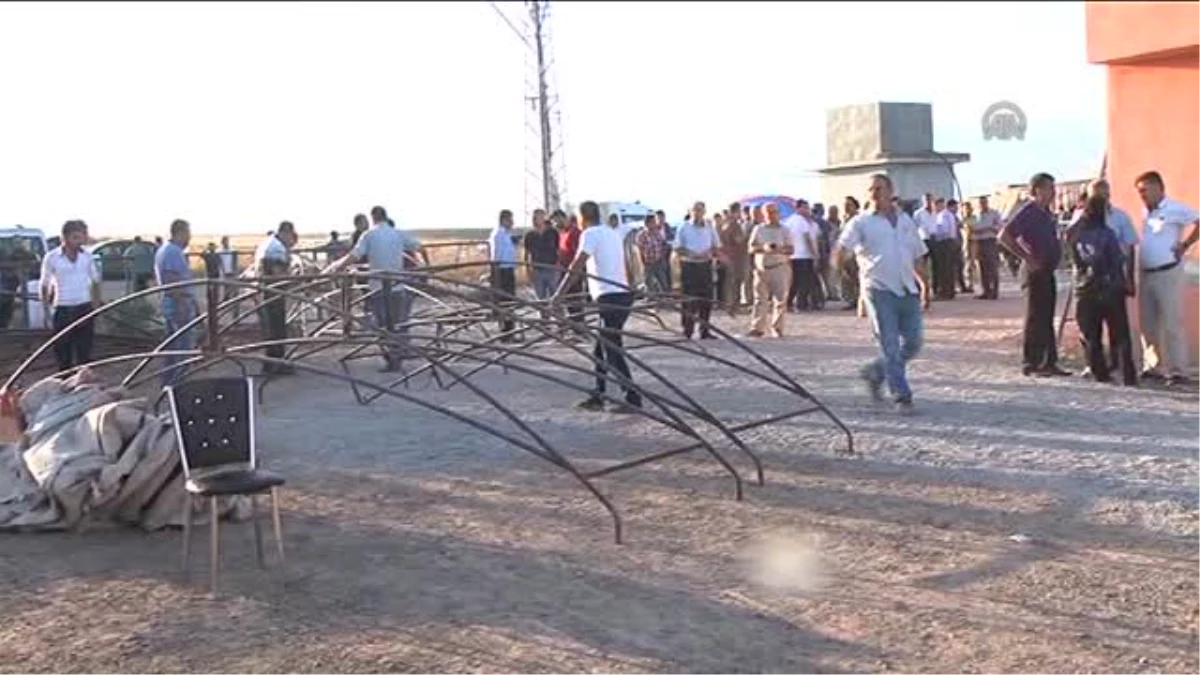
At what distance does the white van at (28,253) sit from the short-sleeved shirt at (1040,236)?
13.6 meters

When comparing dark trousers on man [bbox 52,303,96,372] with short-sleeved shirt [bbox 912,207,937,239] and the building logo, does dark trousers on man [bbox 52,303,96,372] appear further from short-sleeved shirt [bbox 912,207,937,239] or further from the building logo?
the building logo

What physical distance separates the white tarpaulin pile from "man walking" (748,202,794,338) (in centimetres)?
980

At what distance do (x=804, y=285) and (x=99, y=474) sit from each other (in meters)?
15.0

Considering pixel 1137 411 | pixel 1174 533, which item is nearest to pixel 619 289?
pixel 1137 411

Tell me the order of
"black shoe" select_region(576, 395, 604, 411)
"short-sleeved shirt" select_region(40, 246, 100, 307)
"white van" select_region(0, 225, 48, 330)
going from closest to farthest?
"black shoe" select_region(576, 395, 604, 411)
"short-sleeved shirt" select_region(40, 246, 100, 307)
"white van" select_region(0, 225, 48, 330)

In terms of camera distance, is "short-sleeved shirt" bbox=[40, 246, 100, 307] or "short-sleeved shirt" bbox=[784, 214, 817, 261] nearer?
"short-sleeved shirt" bbox=[40, 246, 100, 307]

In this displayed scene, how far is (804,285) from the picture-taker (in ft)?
68.7

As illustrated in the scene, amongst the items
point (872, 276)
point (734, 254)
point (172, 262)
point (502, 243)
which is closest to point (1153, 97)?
point (872, 276)

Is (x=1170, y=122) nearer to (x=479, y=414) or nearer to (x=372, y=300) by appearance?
(x=479, y=414)

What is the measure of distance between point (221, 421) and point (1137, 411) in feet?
22.2

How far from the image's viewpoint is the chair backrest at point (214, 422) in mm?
6582

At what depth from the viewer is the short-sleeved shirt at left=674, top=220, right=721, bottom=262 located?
16984 mm

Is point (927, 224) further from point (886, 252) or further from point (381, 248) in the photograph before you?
point (886, 252)

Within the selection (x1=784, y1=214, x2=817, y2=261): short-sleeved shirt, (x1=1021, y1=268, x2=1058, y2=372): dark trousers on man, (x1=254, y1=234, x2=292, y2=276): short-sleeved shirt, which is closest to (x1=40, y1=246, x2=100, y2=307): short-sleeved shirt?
(x1=254, y1=234, x2=292, y2=276): short-sleeved shirt
